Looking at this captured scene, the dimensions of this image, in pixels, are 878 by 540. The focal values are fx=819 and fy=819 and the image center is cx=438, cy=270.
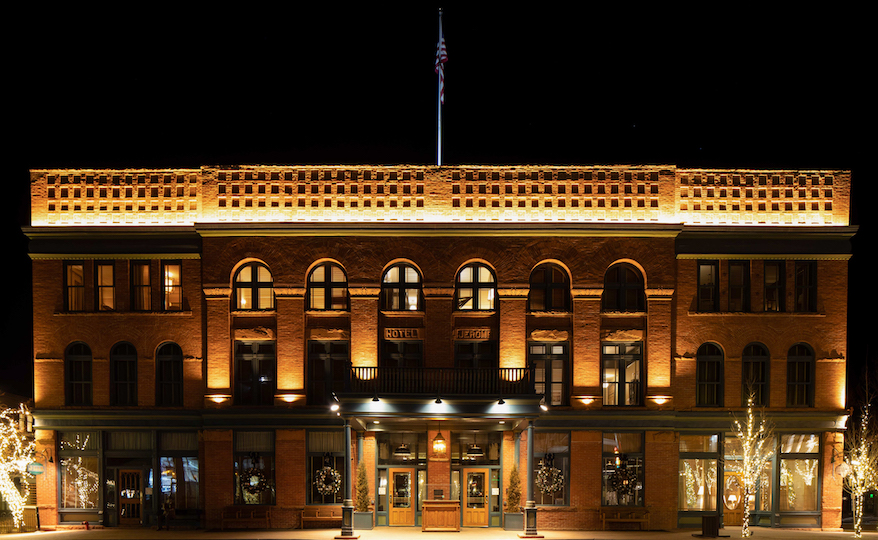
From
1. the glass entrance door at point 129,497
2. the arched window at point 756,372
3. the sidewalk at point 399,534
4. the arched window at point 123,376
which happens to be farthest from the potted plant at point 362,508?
the arched window at point 756,372

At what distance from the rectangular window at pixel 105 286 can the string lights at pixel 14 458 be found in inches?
186

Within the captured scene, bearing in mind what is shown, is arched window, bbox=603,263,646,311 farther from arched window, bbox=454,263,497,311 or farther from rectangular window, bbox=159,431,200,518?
rectangular window, bbox=159,431,200,518

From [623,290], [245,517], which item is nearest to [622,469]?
[623,290]

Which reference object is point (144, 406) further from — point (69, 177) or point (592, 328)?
point (592, 328)

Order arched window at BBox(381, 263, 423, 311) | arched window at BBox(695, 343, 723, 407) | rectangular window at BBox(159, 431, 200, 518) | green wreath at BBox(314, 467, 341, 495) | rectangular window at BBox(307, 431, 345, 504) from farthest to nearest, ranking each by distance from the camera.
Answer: arched window at BBox(695, 343, 723, 407)
arched window at BBox(381, 263, 423, 311)
rectangular window at BBox(159, 431, 200, 518)
rectangular window at BBox(307, 431, 345, 504)
green wreath at BBox(314, 467, 341, 495)

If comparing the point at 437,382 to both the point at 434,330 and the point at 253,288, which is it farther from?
the point at 253,288

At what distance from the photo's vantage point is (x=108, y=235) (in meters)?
30.9

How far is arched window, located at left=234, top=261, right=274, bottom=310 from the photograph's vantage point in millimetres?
30984

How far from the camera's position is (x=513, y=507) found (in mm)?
29438

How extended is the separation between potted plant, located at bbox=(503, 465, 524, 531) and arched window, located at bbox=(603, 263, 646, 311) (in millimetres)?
7205

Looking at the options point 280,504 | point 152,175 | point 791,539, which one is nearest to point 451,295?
point 280,504

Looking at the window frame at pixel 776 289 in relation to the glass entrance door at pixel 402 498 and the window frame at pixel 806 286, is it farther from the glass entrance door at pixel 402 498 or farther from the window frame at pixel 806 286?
the glass entrance door at pixel 402 498

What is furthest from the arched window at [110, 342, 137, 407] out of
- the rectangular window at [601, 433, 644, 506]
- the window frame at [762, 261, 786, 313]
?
the window frame at [762, 261, 786, 313]

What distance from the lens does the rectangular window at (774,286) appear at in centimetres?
3108
